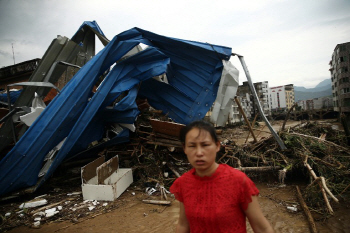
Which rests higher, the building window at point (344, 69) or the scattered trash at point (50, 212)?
the building window at point (344, 69)

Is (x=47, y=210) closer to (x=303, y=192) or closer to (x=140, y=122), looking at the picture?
(x=140, y=122)

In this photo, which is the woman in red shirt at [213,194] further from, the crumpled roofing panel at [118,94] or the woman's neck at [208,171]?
the crumpled roofing panel at [118,94]

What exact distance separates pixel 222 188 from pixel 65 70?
18.4 ft

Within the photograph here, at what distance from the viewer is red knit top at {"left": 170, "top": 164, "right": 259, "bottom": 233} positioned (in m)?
1.10

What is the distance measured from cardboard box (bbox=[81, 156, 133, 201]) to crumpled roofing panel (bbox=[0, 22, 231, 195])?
0.64 meters

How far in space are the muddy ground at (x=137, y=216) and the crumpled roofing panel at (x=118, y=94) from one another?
0.90m

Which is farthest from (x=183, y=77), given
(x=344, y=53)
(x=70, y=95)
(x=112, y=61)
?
(x=344, y=53)

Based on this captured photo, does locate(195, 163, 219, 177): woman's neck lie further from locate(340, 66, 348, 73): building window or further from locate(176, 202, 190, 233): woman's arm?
locate(340, 66, 348, 73): building window

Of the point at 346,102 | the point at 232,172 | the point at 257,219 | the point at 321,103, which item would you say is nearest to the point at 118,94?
the point at 232,172

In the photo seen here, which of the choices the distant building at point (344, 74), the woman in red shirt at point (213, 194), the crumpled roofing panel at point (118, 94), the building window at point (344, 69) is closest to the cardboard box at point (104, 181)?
the crumpled roofing panel at point (118, 94)

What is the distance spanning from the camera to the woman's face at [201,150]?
1.15m

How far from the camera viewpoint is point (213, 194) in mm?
1139

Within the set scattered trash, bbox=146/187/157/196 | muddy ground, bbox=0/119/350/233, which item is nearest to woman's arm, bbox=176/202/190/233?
muddy ground, bbox=0/119/350/233

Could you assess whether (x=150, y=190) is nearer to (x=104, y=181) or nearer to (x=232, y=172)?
(x=104, y=181)
